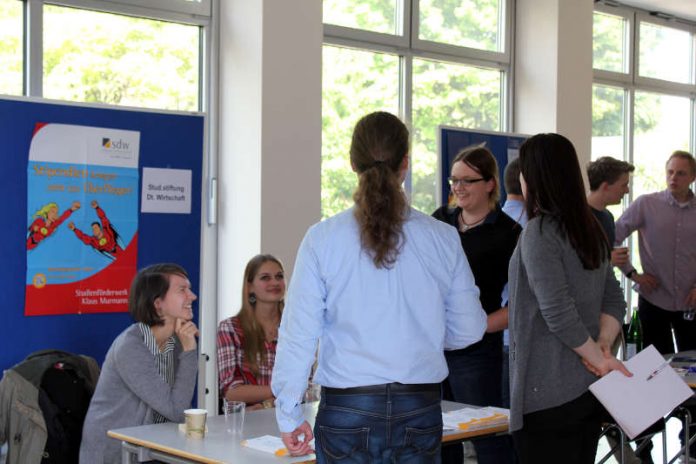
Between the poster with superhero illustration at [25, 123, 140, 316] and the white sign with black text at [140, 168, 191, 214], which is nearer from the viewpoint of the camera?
the poster with superhero illustration at [25, 123, 140, 316]

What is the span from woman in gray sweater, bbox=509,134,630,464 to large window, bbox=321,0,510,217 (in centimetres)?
285

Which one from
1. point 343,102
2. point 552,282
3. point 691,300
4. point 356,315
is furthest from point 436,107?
point 356,315

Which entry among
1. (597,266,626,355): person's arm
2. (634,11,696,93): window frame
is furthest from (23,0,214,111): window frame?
(634,11,696,93): window frame

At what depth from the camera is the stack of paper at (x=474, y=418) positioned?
3211mm

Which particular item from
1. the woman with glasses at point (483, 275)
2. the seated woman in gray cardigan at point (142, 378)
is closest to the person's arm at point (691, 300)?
the woman with glasses at point (483, 275)

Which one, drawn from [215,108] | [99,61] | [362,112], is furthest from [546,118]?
[99,61]

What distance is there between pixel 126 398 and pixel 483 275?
4.97ft

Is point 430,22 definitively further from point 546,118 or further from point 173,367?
point 173,367

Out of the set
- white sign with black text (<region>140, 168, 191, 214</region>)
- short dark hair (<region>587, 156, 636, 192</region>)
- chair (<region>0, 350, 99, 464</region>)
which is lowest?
chair (<region>0, 350, 99, 464</region>)

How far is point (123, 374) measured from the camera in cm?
341

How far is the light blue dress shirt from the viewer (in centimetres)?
232

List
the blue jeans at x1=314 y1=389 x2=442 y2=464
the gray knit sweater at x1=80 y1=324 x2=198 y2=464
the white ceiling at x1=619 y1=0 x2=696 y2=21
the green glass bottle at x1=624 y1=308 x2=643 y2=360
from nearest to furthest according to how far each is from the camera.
A: the blue jeans at x1=314 y1=389 x2=442 y2=464 < the gray knit sweater at x1=80 y1=324 x2=198 y2=464 < the green glass bottle at x1=624 y1=308 x2=643 y2=360 < the white ceiling at x1=619 y1=0 x2=696 y2=21

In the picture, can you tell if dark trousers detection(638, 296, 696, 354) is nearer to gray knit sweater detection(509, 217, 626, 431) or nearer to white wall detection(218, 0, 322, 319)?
white wall detection(218, 0, 322, 319)

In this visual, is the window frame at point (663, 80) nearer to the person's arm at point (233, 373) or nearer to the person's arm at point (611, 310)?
the person's arm at point (233, 373)
